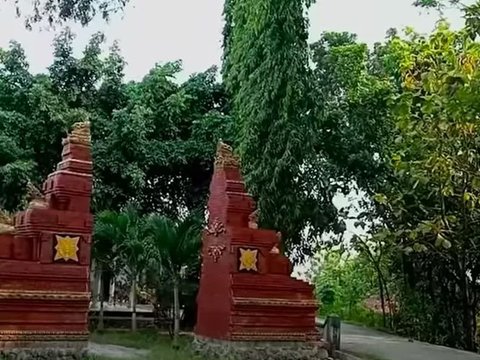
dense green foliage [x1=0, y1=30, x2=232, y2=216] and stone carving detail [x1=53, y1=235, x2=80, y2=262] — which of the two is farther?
dense green foliage [x1=0, y1=30, x2=232, y2=216]

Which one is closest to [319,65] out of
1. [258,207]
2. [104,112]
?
[258,207]

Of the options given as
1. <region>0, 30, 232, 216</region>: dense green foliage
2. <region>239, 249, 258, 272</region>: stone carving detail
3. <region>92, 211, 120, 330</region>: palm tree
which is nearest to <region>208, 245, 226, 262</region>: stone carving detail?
<region>239, 249, 258, 272</region>: stone carving detail

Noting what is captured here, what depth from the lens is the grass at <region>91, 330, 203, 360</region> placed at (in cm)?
977

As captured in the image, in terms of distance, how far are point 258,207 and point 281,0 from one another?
3.90m

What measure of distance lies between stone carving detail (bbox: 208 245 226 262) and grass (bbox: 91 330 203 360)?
1.50 metres

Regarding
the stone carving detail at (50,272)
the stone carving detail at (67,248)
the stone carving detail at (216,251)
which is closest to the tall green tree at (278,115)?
the stone carving detail at (216,251)

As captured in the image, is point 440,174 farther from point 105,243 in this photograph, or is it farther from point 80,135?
point 105,243

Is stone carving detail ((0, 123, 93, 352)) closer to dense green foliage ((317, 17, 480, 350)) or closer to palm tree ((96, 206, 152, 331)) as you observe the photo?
palm tree ((96, 206, 152, 331))

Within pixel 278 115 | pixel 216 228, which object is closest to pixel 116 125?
pixel 278 115

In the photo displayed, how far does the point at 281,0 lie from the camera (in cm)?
1222

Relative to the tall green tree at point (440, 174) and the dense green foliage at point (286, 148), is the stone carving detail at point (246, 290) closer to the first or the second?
the dense green foliage at point (286, 148)

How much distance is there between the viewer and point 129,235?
1197 centimetres

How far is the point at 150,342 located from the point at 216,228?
3.19m

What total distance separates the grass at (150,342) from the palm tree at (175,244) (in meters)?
0.37
